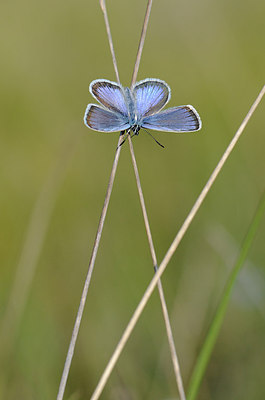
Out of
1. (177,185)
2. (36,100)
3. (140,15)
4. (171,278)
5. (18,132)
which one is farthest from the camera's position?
(140,15)

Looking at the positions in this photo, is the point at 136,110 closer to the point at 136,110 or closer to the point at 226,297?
the point at 136,110

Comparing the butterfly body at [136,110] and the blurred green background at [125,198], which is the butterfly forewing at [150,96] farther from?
the blurred green background at [125,198]

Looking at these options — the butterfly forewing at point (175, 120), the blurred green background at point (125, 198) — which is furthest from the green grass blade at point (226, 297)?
the blurred green background at point (125, 198)

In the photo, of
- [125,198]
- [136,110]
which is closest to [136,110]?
[136,110]

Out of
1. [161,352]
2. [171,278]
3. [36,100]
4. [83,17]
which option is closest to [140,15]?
[83,17]

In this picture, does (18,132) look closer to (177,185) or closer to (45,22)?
(177,185)
